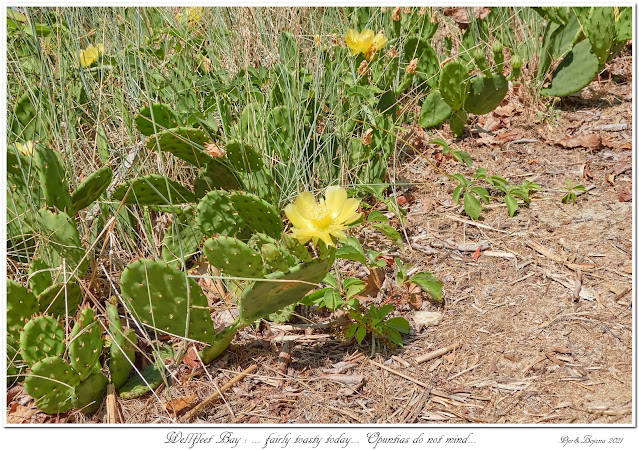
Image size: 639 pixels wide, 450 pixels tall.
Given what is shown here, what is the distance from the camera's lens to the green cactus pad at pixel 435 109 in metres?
2.17

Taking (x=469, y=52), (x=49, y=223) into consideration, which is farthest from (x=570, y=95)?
(x=49, y=223)

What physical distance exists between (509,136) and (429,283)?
94 cm

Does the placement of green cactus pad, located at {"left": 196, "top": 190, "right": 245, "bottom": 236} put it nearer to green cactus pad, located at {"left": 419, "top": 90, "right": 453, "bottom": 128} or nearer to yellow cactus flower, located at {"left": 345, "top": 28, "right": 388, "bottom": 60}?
yellow cactus flower, located at {"left": 345, "top": 28, "right": 388, "bottom": 60}

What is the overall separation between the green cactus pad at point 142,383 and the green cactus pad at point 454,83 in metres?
1.36

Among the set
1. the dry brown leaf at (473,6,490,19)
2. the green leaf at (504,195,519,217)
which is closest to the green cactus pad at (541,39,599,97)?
the dry brown leaf at (473,6,490,19)

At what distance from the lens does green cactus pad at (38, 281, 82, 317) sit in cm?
148

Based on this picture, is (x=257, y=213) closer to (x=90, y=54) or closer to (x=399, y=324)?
(x=399, y=324)

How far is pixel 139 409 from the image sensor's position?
1.42 meters

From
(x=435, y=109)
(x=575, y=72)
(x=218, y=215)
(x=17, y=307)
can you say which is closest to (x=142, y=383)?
(x=17, y=307)

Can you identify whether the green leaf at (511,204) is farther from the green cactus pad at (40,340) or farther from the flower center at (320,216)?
the green cactus pad at (40,340)

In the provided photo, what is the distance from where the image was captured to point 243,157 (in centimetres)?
162

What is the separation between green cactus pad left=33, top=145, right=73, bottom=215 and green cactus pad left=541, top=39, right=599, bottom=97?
1796 mm

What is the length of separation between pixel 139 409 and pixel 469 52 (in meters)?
1.80

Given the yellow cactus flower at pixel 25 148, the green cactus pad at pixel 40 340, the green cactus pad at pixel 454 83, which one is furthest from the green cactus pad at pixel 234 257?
the green cactus pad at pixel 454 83
